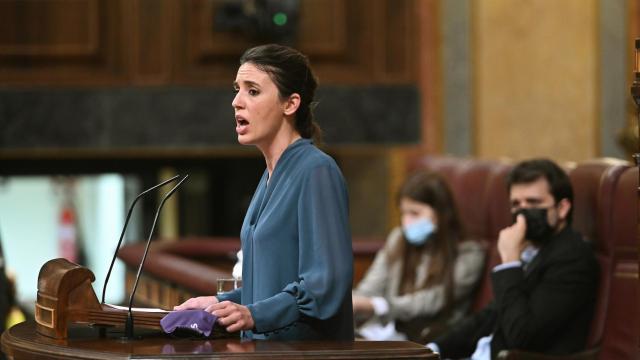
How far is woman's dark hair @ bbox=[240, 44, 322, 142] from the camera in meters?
2.64

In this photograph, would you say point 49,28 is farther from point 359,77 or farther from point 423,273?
point 423,273

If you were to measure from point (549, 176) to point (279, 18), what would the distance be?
157 inches

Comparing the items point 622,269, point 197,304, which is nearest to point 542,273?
point 622,269

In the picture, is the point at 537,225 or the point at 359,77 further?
the point at 359,77

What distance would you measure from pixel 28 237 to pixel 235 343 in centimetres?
689

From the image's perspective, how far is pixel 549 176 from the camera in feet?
13.2

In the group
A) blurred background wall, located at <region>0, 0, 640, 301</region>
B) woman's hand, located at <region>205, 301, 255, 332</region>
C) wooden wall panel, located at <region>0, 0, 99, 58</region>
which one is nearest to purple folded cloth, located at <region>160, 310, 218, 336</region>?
woman's hand, located at <region>205, 301, 255, 332</region>

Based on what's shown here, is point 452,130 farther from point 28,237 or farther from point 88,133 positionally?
point 28,237

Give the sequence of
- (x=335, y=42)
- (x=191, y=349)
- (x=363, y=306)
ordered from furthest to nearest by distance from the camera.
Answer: (x=335, y=42) → (x=363, y=306) → (x=191, y=349)

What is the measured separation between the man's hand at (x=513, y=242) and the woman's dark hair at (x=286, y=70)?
143 cm

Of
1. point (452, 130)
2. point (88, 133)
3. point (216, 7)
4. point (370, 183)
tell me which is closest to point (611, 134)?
point (452, 130)

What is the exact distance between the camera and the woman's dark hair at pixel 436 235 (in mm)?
4863

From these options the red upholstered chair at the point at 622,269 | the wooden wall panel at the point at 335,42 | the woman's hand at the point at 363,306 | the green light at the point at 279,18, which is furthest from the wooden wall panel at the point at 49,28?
the red upholstered chair at the point at 622,269

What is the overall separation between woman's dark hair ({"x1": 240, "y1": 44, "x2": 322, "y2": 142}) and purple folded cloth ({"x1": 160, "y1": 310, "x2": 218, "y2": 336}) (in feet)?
1.50
